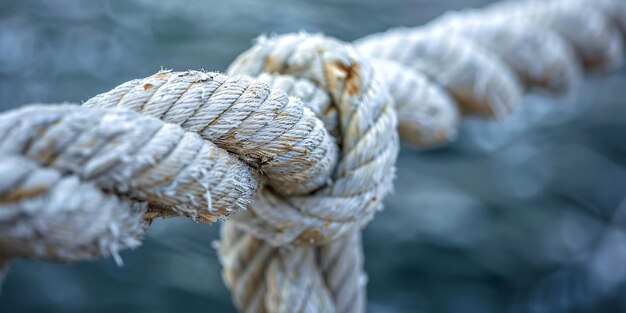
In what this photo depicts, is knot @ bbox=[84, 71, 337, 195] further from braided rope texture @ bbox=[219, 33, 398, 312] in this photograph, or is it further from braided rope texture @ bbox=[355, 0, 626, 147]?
braided rope texture @ bbox=[355, 0, 626, 147]

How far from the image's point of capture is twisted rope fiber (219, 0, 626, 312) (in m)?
0.71

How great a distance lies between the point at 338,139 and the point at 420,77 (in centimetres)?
31

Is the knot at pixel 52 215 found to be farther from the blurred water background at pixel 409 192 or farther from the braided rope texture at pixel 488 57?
the blurred water background at pixel 409 192

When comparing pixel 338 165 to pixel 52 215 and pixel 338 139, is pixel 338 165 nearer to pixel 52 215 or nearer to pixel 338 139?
pixel 338 139

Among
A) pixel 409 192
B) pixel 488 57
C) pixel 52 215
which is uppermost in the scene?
pixel 52 215

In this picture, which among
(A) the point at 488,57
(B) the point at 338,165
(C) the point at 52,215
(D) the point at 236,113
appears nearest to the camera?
(C) the point at 52,215

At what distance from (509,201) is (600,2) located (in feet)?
3.72

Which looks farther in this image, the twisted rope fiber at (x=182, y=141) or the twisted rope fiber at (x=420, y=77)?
the twisted rope fiber at (x=420, y=77)

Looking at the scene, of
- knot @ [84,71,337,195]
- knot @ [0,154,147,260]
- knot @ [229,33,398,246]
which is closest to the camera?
knot @ [0,154,147,260]

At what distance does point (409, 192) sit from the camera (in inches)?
90.7

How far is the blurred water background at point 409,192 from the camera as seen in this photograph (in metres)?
2.05

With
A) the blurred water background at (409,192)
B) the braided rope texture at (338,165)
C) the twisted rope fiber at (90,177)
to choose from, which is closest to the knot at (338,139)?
the braided rope texture at (338,165)

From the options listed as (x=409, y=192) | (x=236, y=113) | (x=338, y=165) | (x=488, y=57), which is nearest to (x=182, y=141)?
(x=236, y=113)

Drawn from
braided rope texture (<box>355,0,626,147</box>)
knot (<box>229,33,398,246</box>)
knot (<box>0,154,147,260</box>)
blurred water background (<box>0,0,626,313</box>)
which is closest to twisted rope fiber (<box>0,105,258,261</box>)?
knot (<box>0,154,147,260</box>)
